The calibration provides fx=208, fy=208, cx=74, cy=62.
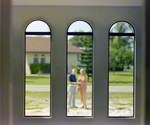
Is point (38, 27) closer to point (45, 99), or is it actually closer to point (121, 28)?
point (45, 99)

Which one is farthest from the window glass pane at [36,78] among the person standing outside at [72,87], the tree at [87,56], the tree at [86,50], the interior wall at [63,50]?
the tree at [87,56]

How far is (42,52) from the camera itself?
4941 mm

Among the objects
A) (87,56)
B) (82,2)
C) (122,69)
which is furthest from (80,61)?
(82,2)

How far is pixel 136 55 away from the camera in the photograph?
4863mm

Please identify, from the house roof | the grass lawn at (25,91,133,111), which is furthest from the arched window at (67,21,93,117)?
the grass lawn at (25,91,133,111)

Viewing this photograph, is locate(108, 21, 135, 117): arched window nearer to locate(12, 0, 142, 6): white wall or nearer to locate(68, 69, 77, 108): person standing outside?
locate(12, 0, 142, 6): white wall

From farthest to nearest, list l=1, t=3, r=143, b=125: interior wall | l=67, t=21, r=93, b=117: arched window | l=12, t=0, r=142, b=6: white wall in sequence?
l=67, t=21, r=93, b=117: arched window
l=1, t=3, r=143, b=125: interior wall
l=12, t=0, r=142, b=6: white wall

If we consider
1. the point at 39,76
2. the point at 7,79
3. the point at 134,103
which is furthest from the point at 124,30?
the point at 7,79

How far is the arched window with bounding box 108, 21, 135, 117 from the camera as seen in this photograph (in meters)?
4.91

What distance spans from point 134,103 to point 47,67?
2.21m

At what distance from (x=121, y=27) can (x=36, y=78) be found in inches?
92.6

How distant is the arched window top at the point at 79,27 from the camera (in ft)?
15.9

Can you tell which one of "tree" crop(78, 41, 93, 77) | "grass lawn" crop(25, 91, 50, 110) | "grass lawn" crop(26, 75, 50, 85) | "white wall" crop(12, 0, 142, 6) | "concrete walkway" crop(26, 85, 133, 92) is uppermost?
"white wall" crop(12, 0, 142, 6)

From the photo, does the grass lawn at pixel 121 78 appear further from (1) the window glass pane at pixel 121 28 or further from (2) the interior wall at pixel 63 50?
(1) the window glass pane at pixel 121 28
